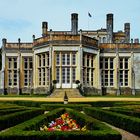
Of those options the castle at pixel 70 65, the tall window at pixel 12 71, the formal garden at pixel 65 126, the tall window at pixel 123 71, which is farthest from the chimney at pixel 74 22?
the formal garden at pixel 65 126

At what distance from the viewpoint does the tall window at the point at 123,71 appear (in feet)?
166

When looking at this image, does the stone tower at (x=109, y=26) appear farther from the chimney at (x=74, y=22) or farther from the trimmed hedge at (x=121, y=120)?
the trimmed hedge at (x=121, y=120)

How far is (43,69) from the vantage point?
4716 centimetres

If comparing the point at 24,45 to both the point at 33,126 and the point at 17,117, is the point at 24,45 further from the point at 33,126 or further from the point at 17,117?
the point at 33,126

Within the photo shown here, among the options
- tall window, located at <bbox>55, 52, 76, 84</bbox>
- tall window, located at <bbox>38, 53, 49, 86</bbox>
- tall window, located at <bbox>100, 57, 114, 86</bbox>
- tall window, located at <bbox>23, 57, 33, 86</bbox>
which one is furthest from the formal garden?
tall window, located at <bbox>23, 57, 33, 86</bbox>

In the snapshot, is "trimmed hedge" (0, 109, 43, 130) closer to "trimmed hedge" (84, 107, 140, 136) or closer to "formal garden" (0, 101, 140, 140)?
"formal garden" (0, 101, 140, 140)

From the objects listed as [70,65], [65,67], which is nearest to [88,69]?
[70,65]

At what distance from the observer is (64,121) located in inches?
523

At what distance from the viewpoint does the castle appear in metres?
45.1

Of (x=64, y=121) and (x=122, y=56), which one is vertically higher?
(x=122, y=56)

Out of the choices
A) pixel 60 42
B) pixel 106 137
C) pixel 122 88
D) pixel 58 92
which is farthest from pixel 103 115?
pixel 122 88

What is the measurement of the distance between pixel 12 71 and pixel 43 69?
5.75 m

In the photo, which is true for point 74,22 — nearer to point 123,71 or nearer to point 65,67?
point 123,71

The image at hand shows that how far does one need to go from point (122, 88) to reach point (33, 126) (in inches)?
1497
